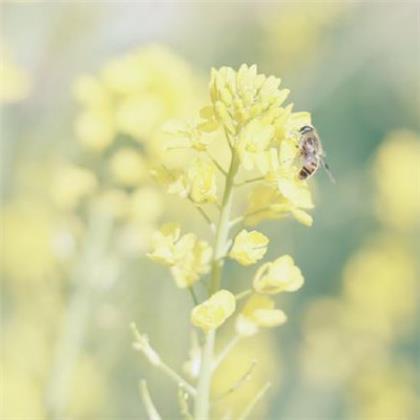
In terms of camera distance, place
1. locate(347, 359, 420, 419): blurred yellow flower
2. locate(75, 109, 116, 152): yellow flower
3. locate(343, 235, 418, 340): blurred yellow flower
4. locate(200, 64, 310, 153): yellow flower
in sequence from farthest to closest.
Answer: locate(343, 235, 418, 340): blurred yellow flower
locate(347, 359, 420, 419): blurred yellow flower
locate(75, 109, 116, 152): yellow flower
locate(200, 64, 310, 153): yellow flower

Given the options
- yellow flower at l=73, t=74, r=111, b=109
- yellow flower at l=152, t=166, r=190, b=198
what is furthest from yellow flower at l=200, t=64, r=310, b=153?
yellow flower at l=73, t=74, r=111, b=109

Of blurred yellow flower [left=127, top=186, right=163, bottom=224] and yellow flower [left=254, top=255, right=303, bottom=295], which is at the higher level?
blurred yellow flower [left=127, top=186, right=163, bottom=224]

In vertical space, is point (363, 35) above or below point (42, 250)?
above

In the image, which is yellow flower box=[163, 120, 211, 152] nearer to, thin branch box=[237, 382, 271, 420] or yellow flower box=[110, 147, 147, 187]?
thin branch box=[237, 382, 271, 420]

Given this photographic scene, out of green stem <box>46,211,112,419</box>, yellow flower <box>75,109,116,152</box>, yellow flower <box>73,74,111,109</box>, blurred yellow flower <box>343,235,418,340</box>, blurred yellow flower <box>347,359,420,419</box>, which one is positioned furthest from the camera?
blurred yellow flower <box>343,235,418,340</box>

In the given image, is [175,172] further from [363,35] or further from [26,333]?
[363,35]

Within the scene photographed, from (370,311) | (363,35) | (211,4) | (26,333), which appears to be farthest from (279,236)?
(211,4)

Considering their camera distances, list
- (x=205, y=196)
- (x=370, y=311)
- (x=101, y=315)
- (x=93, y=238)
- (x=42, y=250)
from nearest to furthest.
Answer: (x=205, y=196), (x=93, y=238), (x=101, y=315), (x=42, y=250), (x=370, y=311)

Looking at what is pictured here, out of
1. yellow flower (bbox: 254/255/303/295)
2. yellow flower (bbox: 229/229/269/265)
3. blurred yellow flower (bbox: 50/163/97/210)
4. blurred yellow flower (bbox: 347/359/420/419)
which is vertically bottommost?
yellow flower (bbox: 254/255/303/295)

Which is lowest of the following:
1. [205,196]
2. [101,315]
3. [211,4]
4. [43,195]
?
[205,196]
